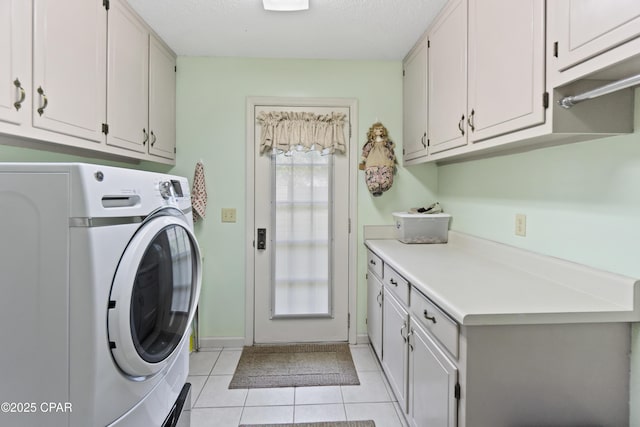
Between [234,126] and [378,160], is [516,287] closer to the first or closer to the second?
[378,160]

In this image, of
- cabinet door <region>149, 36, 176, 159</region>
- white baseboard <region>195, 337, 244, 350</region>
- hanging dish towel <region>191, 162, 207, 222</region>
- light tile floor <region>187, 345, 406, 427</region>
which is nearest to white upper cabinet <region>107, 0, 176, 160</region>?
cabinet door <region>149, 36, 176, 159</region>

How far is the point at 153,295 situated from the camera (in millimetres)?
1160

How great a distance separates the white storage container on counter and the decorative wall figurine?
0.30 m

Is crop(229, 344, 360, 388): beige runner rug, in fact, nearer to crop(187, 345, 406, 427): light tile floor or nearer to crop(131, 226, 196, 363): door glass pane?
crop(187, 345, 406, 427): light tile floor

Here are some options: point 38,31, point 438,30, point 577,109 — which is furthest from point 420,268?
point 38,31

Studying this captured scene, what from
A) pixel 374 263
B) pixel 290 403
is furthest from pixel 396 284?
pixel 290 403

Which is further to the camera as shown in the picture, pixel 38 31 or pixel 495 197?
pixel 495 197

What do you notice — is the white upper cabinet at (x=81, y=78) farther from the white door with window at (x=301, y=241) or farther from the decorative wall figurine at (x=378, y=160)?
the decorative wall figurine at (x=378, y=160)

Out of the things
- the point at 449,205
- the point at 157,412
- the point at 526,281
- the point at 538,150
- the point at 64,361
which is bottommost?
the point at 157,412

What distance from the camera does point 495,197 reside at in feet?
6.26

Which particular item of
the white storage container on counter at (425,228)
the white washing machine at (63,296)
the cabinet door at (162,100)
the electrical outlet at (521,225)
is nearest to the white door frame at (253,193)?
the white storage container on counter at (425,228)

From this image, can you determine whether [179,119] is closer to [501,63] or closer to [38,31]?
[38,31]

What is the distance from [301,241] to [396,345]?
1.16 meters

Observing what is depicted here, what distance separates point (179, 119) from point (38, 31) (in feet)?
4.39
